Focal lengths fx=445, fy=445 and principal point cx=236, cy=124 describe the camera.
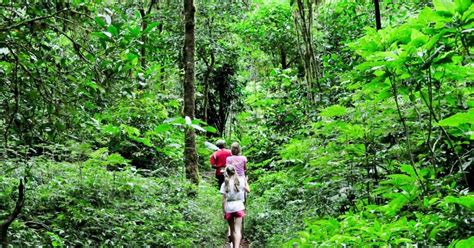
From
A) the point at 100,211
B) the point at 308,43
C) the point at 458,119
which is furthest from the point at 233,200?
the point at 458,119

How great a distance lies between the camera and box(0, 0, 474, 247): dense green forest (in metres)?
3.01

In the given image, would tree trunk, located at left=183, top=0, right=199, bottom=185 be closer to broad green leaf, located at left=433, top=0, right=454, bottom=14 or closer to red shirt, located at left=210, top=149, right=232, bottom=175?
red shirt, located at left=210, top=149, right=232, bottom=175

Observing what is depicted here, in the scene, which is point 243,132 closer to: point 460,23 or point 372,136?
point 372,136

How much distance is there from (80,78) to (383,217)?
9.36 ft

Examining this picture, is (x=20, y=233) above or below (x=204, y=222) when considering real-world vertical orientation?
above

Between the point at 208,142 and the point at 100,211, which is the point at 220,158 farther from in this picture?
the point at 208,142

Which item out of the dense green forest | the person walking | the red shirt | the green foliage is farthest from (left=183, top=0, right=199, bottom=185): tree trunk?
the person walking

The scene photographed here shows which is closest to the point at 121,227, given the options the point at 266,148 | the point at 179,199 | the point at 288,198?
the point at 179,199

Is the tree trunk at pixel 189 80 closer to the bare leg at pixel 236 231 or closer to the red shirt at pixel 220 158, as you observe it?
the red shirt at pixel 220 158

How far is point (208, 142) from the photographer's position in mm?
2193

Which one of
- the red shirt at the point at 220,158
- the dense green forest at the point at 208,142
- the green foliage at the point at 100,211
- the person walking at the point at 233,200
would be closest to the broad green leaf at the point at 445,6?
the dense green forest at the point at 208,142

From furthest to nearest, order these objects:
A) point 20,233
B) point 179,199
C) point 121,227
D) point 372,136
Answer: point 179,199 → point 121,227 → point 372,136 → point 20,233

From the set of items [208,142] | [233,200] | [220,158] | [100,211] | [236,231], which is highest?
[208,142]

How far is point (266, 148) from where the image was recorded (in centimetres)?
1495
